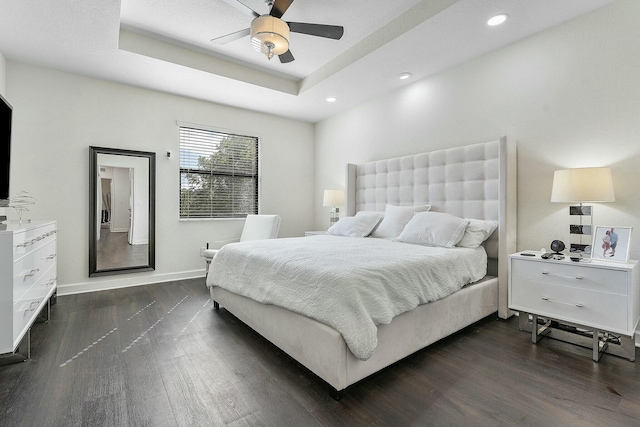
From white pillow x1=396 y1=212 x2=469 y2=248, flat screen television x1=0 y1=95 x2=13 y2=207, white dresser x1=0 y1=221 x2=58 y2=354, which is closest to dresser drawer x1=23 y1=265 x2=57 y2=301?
white dresser x1=0 y1=221 x2=58 y2=354

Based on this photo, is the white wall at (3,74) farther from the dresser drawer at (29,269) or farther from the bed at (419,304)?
the bed at (419,304)

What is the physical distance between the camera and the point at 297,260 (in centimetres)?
212

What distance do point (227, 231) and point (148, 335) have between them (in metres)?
2.45

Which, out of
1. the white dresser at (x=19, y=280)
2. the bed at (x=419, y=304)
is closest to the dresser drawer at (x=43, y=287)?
the white dresser at (x=19, y=280)

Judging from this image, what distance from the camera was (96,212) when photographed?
3.77 metres

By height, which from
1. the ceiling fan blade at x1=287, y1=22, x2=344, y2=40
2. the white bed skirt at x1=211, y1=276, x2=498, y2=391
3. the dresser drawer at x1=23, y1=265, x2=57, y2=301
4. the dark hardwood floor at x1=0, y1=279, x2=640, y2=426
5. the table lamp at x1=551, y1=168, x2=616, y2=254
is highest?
the ceiling fan blade at x1=287, y1=22, x2=344, y2=40

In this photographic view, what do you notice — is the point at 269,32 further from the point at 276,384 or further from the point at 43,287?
the point at 43,287

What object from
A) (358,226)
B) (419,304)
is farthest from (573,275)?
(358,226)

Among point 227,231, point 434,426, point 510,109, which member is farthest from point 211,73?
point 434,426

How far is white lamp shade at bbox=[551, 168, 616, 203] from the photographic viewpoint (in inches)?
86.7

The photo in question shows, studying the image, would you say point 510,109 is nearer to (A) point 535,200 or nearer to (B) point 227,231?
(A) point 535,200

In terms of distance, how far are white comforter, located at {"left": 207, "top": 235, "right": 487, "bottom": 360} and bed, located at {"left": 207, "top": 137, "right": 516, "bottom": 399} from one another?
6cm

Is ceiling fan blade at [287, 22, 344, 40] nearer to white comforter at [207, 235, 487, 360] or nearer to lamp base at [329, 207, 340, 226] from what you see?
white comforter at [207, 235, 487, 360]

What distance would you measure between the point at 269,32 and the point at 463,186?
2401mm
